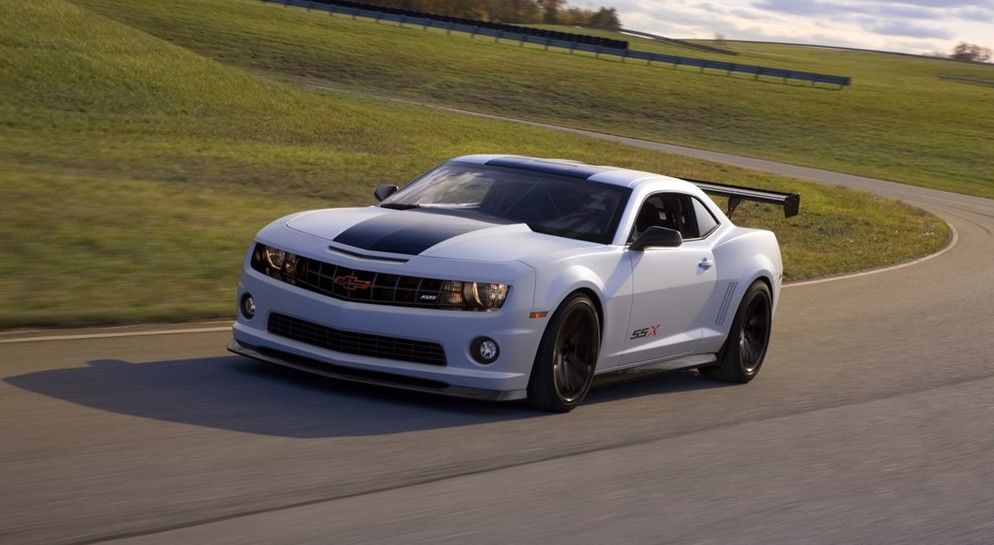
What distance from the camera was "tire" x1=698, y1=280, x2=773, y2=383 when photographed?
376 inches

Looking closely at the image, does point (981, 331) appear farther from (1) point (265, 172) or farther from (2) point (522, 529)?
(1) point (265, 172)

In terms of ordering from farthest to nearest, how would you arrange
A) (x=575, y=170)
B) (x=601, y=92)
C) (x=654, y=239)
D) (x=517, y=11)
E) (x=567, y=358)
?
(x=517, y=11), (x=601, y=92), (x=575, y=170), (x=654, y=239), (x=567, y=358)

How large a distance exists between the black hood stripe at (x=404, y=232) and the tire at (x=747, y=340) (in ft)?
7.47

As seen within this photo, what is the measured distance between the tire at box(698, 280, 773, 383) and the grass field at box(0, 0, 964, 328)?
12.3ft

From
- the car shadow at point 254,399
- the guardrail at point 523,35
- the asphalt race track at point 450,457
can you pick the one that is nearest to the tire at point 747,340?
the asphalt race track at point 450,457

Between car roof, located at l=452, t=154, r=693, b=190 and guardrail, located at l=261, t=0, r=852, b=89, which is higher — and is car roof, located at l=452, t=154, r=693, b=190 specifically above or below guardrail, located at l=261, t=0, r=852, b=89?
above

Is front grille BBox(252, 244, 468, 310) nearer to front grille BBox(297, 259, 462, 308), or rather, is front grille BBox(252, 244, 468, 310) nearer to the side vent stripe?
front grille BBox(297, 259, 462, 308)

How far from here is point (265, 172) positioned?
21.4m

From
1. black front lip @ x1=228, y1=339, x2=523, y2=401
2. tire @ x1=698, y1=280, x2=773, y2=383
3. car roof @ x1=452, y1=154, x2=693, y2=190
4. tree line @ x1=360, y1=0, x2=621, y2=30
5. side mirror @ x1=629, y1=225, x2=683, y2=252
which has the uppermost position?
Answer: car roof @ x1=452, y1=154, x2=693, y2=190

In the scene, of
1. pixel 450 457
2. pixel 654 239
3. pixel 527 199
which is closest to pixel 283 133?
pixel 527 199

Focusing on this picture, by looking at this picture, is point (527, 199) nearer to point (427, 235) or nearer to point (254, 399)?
point (427, 235)

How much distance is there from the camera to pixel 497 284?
7.34 meters

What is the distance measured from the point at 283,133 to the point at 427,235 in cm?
2120

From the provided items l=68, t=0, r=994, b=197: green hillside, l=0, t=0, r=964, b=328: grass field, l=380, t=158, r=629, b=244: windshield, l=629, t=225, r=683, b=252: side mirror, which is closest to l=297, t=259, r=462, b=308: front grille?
l=380, t=158, r=629, b=244: windshield
